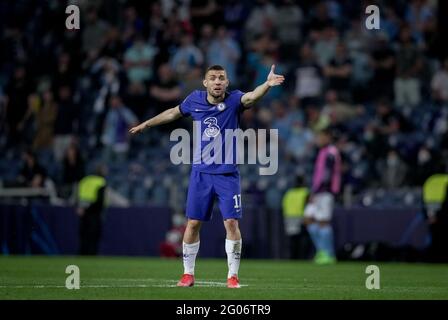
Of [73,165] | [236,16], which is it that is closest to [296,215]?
[73,165]

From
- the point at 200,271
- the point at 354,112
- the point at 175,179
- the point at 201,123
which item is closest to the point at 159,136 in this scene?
the point at 175,179

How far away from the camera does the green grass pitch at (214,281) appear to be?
1214 centimetres

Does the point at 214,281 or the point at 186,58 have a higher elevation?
the point at 186,58

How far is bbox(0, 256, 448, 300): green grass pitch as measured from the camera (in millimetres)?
12141

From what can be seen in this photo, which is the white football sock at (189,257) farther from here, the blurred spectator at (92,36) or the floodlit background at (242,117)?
the blurred spectator at (92,36)

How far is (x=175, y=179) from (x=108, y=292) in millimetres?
12782

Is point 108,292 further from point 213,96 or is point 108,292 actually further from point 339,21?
point 339,21

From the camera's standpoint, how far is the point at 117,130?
1046 inches

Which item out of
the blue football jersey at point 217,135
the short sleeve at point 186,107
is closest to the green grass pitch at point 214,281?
the blue football jersey at point 217,135

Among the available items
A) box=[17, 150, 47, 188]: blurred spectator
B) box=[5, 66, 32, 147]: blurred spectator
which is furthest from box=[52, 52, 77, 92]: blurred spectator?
box=[17, 150, 47, 188]: blurred spectator

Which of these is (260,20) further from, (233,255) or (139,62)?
(233,255)

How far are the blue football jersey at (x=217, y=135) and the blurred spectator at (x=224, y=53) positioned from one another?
13.6 meters

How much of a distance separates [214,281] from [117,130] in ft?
40.8

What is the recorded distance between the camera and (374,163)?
24.2m
